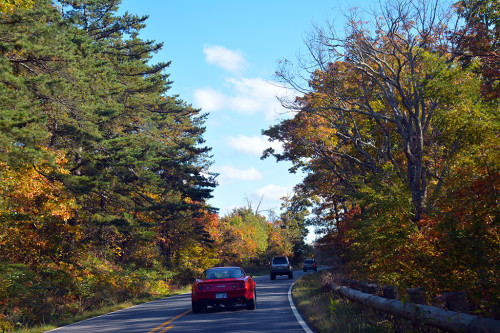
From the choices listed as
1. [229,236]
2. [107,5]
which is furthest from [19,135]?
[229,236]

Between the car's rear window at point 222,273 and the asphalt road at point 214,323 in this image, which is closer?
the asphalt road at point 214,323

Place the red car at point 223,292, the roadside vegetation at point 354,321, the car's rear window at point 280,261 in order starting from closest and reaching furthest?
the roadside vegetation at point 354,321 < the red car at point 223,292 < the car's rear window at point 280,261

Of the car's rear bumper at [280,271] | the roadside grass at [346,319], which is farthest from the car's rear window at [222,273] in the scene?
the car's rear bumper at [280,271]

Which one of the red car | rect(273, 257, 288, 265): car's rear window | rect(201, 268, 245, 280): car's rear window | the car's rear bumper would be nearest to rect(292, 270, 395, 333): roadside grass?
the red car

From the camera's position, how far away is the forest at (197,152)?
10.5 m

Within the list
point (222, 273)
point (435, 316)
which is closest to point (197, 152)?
point (222, 273)

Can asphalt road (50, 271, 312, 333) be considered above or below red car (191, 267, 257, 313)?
below

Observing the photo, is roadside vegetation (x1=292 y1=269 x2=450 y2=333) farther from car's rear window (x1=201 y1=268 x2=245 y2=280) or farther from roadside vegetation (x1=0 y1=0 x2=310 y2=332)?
roadside vegetation (x1=0 y1=0 x2=310 y2=332)

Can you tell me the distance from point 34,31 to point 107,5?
14187mm

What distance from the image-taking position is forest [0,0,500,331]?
10508 mm

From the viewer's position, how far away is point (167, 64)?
36.2 metres

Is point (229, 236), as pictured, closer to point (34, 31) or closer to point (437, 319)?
point (34, 31)

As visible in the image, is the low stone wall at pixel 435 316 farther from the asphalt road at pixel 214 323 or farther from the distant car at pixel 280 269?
the distant car at pixel 280 269

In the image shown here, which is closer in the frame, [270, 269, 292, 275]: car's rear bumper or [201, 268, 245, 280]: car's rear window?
[201, 268, 245, 280]: car's rear window
